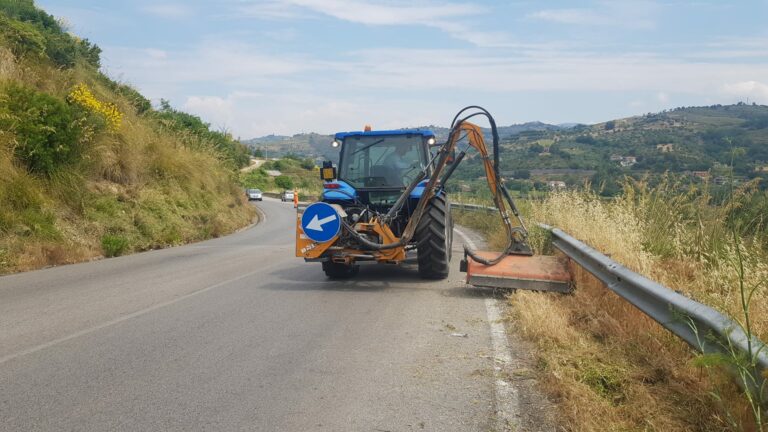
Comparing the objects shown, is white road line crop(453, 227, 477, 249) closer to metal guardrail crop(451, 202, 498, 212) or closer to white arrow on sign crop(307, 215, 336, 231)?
metal guardrail crop(451, 202, 498, 212)

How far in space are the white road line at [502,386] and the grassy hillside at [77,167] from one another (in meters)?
A: 8.78

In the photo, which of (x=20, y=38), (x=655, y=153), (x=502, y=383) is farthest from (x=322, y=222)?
(x=20, y=38)

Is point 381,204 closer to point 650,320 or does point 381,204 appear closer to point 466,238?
point 650,320

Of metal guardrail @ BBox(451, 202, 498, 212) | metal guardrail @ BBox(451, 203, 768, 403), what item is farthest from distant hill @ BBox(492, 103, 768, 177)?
metal guardrail @ BBox(451, 202, 498, 212)

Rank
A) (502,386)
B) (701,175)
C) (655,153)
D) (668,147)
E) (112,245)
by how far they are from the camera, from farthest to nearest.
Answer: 1. (668,147)
2. (655,153)
3. (112,245)
4. (701,175)
5. (502,386)

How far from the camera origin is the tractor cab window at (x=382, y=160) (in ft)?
36.7

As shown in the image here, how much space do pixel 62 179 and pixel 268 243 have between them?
5.63m

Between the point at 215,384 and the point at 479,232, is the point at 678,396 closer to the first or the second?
the point at 215,384

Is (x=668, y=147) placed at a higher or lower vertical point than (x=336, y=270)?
higher

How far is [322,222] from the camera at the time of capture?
9.55 m

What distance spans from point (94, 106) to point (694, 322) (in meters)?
16.0

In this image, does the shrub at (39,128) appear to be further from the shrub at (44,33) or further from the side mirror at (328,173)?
the side mirror at (328,173)

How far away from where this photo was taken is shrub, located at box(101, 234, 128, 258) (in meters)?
14.2

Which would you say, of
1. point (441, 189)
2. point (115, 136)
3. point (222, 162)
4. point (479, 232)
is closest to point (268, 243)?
point (115, 136)
